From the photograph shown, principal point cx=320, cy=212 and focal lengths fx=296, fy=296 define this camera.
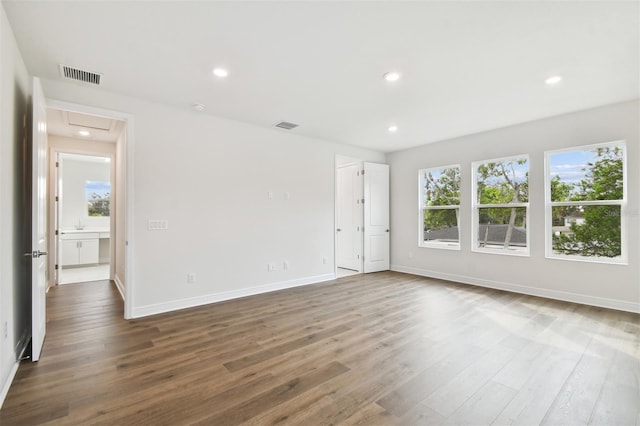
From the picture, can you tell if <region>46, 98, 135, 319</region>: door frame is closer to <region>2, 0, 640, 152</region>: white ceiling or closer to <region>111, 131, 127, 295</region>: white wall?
<region>2, 0, 640, 152</region>: white ceiling

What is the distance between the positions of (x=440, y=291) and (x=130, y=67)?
16.5 feet

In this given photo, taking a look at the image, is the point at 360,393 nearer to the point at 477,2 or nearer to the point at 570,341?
the point at 570,341

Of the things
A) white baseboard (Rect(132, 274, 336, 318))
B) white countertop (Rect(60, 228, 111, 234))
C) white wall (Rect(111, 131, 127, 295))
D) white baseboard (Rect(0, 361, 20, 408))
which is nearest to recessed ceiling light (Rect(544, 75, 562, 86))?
white baseboard (Rect(132, 274, 336, 318))

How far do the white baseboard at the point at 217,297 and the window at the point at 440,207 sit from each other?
7.71 ft

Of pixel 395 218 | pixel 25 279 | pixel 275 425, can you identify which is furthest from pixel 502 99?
pixel 25 279

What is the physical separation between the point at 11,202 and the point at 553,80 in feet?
17.0

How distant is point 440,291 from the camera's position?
4809mm

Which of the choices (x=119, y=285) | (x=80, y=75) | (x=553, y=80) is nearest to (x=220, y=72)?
(x=80, y=75)

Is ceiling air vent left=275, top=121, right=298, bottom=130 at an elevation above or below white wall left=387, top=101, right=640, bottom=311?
above

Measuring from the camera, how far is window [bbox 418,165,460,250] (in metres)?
5.67

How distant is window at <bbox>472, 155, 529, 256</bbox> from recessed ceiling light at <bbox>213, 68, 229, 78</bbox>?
4.43 meters

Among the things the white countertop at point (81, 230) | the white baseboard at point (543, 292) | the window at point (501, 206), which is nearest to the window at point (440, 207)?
the window at point (501, 206)

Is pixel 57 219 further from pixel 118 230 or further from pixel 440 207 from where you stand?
pixel 440 207

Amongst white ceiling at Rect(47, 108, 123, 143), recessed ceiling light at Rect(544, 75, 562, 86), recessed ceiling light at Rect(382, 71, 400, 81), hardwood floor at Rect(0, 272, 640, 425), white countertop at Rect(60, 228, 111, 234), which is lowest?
hardwood floor at Rect(0, 272, 640, 425)
